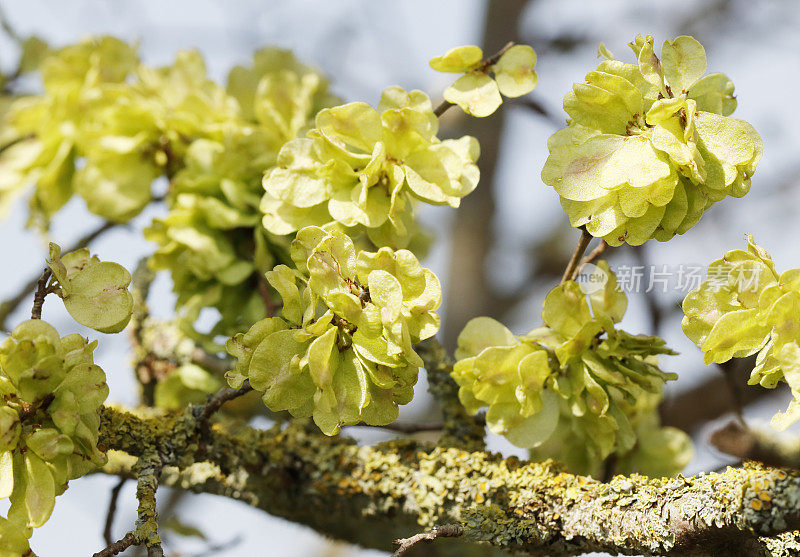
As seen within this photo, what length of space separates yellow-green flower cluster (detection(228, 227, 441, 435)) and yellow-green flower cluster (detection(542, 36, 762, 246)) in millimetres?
150

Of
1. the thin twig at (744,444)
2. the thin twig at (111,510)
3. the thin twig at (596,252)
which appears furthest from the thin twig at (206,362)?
the thin twig at (744,444)

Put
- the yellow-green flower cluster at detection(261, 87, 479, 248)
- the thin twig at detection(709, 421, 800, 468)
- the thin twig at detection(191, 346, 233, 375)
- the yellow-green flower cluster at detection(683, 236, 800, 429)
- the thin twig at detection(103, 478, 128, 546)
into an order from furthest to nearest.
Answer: the thin twig at detection(191, 346, 233, 375), the thin twig at detection(709, 421, 800, 468), the thin twig at detection(103, 478, 128, 546), the yellow-green flower cluster at detection(261, 87, 479, 248), the yellow-green flower cluster at detection(683, 236, 800, 429)

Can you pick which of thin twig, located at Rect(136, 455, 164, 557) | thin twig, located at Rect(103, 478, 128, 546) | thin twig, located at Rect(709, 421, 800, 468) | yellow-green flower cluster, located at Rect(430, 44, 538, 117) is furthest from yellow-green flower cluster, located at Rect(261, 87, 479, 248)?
thin twig, located at Rect(709, 421, 800, 468)

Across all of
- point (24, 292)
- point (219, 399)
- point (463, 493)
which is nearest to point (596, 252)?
point (463, 493)

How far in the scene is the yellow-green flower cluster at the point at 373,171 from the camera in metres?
0.67

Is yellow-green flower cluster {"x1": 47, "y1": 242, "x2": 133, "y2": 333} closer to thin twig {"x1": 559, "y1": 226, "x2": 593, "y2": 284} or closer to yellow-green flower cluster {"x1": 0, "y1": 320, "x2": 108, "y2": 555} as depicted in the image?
yellow-green flower cluster {"x1": 0, "y1": 320, "x2": 108, "y2": 555}

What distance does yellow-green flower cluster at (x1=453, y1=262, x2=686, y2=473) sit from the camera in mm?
699

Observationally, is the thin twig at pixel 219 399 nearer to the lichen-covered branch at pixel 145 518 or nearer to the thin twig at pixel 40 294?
the lichen-covered branch at pixel 145 518

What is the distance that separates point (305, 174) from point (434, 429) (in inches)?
15.0

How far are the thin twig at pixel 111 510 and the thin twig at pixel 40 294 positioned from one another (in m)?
0.29

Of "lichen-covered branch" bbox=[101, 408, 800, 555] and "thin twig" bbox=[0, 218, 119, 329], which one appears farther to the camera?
"thin twig" bbox=[0, 218, 119, 329]

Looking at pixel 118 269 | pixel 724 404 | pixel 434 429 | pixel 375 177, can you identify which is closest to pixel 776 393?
pixel 724 404

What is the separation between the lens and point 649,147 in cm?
60

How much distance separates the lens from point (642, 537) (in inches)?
24.7
